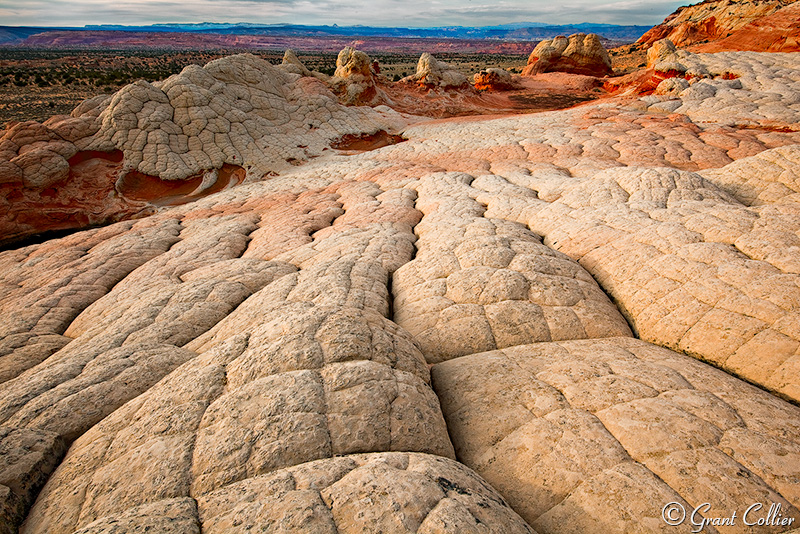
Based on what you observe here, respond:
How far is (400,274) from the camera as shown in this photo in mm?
5297

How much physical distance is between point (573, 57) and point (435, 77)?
661 inches

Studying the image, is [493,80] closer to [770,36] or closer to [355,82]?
[355,82]

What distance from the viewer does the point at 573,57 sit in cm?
3388

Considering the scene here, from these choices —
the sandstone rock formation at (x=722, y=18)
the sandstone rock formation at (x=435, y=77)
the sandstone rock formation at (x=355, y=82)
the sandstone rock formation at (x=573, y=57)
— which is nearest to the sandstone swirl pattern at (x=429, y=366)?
the sandstone rock formation at (x=355, y=82)

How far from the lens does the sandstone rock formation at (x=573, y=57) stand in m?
33.3

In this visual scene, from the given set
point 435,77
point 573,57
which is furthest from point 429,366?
point 573,57

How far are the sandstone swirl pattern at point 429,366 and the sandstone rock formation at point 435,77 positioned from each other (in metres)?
18.5

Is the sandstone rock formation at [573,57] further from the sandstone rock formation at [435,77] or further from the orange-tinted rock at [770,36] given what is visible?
the sandstone rock formation at [435,77]

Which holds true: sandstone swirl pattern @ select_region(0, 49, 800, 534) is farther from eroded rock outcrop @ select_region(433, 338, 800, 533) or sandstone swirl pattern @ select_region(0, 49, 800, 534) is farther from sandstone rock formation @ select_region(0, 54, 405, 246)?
sandstone rock formation @ select_region(0, 54, 405, 246)

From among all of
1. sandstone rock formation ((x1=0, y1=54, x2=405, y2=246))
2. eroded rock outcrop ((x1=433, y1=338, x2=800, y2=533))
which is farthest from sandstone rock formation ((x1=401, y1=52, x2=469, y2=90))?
eroded rock outcrop ((x1=433, y1=338, x2=800, y2=533))

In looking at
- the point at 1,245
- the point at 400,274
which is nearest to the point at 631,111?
the point at 400,274

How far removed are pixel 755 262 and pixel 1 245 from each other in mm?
16056

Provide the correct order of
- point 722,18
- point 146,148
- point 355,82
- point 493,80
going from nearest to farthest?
point 146,148 < point 355,82 < point 493,80 < point 722,18

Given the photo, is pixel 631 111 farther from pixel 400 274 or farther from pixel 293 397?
pixel 293 397
